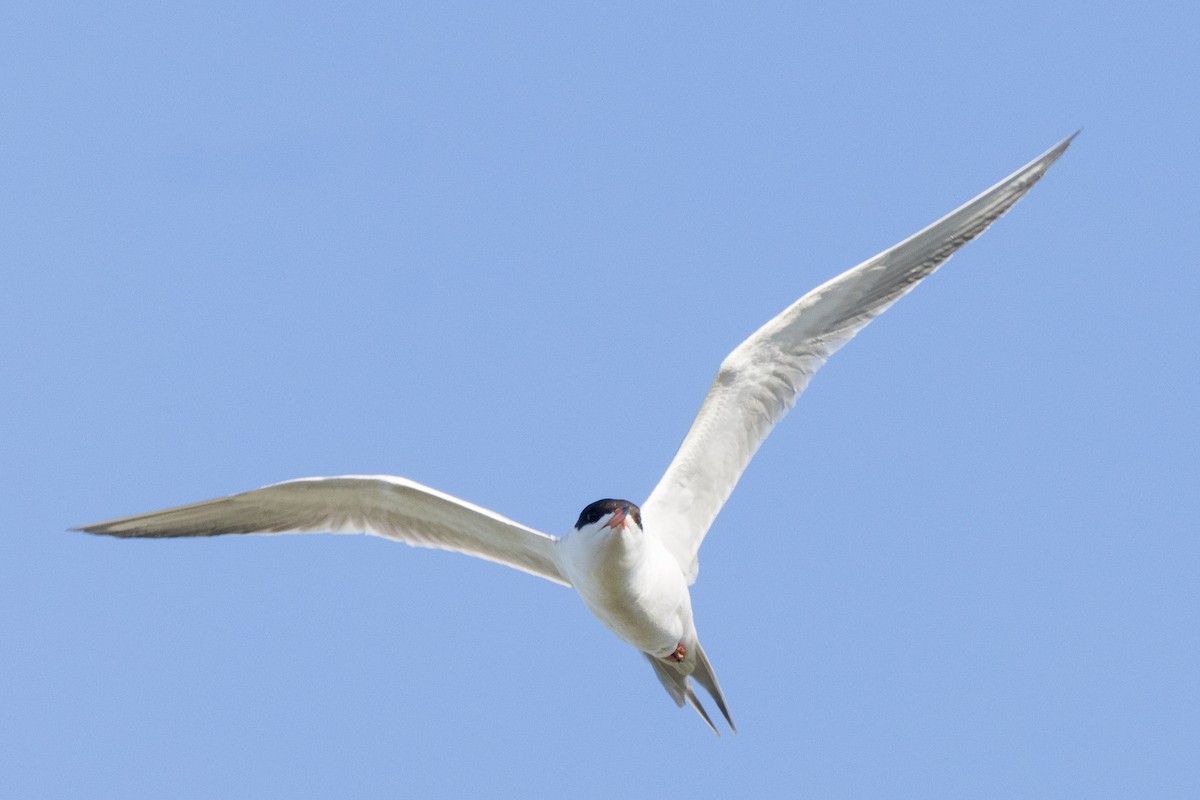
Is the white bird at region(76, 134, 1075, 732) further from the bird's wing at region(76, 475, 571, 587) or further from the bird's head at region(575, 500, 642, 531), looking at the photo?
the bird's head at region(575, 500, 642, 531)

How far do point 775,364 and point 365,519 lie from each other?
9.88ft

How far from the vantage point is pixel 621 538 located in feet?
29.2

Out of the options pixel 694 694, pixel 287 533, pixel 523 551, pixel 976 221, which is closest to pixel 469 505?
pixel 523 551

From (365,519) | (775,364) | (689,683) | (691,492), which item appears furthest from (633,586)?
(365,519)

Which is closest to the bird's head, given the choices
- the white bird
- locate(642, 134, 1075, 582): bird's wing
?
the white bird

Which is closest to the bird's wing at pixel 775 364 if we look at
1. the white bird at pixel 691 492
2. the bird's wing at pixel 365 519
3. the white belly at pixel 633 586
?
the white bird at pixel 691 492

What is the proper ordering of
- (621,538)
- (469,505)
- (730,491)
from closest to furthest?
(621,538)
(469,505)
(730,491)

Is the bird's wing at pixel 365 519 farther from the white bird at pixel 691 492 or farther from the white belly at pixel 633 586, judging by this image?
the white belly at pixel 633 586

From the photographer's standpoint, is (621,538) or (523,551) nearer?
(621,538)

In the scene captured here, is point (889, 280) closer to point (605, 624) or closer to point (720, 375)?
point (720, 375)

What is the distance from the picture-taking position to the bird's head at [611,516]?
8.88 meters

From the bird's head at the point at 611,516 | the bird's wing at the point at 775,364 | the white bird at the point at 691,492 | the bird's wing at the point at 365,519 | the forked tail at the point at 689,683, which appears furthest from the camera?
the forked tail at the point at 689,683

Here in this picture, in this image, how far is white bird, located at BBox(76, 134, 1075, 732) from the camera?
9.88m

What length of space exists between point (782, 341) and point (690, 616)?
1.96m
